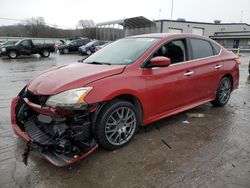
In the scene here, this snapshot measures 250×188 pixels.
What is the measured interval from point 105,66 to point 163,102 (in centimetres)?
114

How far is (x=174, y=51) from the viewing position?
4062mm

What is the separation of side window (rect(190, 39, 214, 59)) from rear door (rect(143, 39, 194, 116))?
0.83 ft

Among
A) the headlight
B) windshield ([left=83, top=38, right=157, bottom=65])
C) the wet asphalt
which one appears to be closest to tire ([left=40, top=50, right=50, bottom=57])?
the wet asphalt

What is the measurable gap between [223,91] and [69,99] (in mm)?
3810

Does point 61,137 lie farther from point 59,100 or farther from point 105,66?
point 105,66

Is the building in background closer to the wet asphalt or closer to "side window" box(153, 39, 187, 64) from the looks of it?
"side window" box(153, 39, 187, 64)

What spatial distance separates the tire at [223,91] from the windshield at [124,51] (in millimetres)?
2154

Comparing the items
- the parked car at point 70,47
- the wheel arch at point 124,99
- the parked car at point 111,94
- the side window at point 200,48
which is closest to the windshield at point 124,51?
the parked car at point 111,94

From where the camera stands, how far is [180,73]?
393 centimetres

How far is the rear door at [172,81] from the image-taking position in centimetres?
356

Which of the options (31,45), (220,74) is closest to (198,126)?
(220,74)

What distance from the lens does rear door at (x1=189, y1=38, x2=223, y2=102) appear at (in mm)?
4320

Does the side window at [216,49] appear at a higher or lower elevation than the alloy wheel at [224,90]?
A: higher

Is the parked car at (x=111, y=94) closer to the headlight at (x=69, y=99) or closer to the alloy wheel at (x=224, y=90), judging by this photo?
the headlight at (x=69, y=99)
